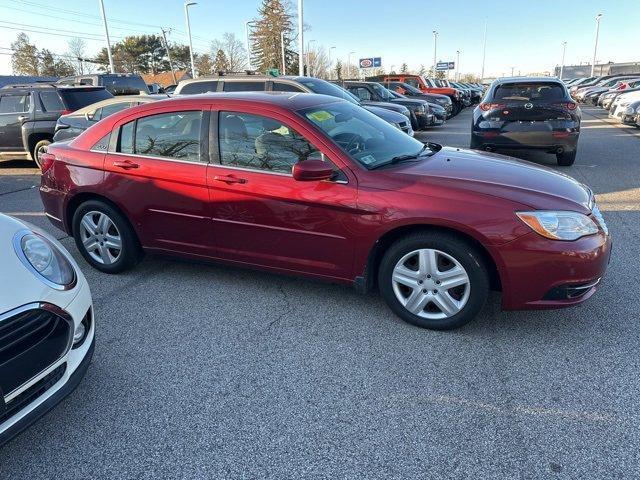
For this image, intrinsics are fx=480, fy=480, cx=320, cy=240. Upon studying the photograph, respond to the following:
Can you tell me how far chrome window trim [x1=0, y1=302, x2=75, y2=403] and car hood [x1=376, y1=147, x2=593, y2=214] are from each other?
217 centimetres

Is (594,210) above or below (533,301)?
above

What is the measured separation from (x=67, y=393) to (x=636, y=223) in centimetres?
594

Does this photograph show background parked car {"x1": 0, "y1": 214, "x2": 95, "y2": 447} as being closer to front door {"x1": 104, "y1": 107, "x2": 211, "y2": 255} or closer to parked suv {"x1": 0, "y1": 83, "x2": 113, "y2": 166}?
front door {"x1": 104, "y1": 107, "x2": 211, "y2": 255}

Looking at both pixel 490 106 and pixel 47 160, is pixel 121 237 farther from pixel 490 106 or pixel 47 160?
pixel 490 106

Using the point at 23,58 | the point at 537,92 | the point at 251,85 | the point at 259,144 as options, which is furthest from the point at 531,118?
the point at 23,58

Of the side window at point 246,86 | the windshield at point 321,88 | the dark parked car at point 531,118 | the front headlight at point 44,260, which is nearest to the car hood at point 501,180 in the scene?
the front headlight at point 44,260

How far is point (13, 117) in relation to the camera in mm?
10406

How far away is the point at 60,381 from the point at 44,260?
0.61 meters

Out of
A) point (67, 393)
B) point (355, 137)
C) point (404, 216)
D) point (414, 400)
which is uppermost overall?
point (355, 137)

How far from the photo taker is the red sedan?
3.04 m

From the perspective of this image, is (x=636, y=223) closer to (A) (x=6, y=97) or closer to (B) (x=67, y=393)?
(B) (x=67, y=393)

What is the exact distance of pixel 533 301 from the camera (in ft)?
10.1

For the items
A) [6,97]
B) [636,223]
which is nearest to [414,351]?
[636,223]

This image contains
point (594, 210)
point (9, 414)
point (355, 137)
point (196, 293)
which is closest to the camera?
point (9, 414)
